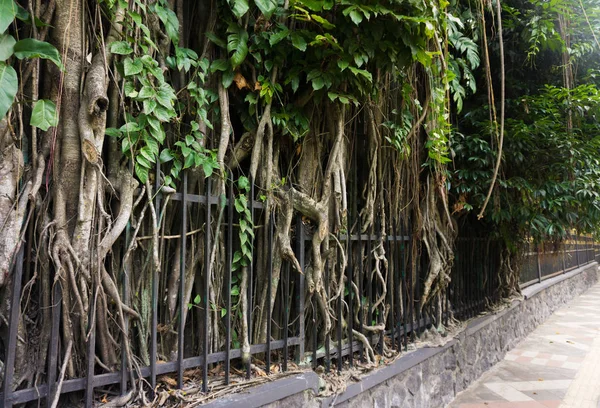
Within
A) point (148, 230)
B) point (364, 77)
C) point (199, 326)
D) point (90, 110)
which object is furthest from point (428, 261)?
point (90, 110)

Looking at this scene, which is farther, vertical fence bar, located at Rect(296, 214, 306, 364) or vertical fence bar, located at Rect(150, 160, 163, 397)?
vertical fence bar, located at Rect(296, 214, 306, 364)

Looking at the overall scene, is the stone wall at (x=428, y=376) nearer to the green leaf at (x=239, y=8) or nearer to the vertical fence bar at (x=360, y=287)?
the vertical fence bar at (x=360, y=287)

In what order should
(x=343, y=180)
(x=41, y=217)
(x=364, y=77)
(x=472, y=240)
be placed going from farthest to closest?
1. (x=472, y=240)
2. (x=343, y=180)
3. (x=364, y=77)
4. (x=41, y=217)

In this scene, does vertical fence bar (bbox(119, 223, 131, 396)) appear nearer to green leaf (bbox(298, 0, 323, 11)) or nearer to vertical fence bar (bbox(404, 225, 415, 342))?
green leaf (bbox(298, 0, 323, 11))

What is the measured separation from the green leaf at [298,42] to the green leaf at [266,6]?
0.20 metres

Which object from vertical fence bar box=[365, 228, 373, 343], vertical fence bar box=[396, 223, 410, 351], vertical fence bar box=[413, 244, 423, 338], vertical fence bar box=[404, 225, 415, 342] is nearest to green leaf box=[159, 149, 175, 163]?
vertical fence bar box=[365, 228, 373, 343]

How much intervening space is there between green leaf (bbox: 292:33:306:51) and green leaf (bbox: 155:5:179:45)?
26.1 inches

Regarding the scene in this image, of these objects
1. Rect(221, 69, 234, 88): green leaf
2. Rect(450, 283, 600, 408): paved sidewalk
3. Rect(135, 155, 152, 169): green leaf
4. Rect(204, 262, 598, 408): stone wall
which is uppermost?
Rect(221, 69, 234, 88): green leaf

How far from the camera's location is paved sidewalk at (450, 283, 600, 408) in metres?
4.23

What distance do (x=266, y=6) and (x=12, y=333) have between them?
196 centimetres

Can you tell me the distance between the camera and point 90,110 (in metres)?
1.83

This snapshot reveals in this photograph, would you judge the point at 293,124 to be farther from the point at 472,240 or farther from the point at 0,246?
the point at 472,240

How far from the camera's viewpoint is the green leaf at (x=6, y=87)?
150 cm

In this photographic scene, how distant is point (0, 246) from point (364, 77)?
7.03 ft
